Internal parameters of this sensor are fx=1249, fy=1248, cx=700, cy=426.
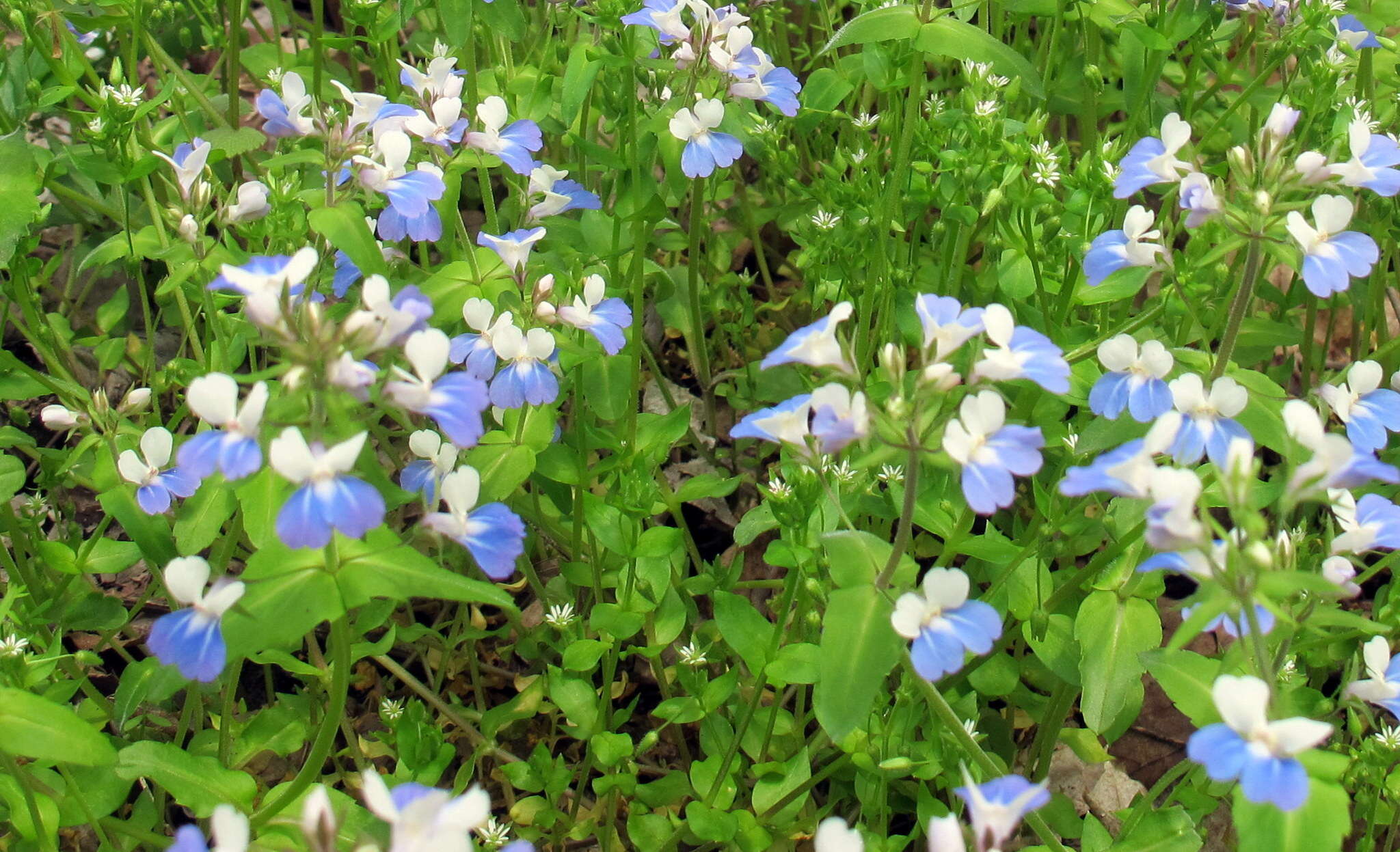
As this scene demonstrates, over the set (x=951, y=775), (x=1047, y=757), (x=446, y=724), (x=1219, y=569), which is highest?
(x=1219, y=569)

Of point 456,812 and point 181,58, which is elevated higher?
point 456,812

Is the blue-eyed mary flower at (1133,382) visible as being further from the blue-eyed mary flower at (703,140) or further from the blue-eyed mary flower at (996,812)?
the blue-eyed mary flower at (703,140)

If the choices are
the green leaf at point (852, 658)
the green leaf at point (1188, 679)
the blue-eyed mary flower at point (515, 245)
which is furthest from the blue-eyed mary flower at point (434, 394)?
the green leaf at point (1188, 679)

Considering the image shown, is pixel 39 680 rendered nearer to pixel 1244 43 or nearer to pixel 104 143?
pixel 104 143

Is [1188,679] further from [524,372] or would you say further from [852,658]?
[524,372]

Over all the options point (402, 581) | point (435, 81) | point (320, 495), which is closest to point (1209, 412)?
point (402, 581)

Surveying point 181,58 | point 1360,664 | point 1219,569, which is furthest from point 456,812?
point 181,58
